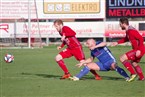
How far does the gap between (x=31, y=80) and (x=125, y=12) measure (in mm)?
27766

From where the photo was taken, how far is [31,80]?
16062 mm

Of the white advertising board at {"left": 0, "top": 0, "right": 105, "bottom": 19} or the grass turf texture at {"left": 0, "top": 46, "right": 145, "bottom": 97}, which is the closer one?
the grass turf texture at {"left": 0, "top": 46, "right": 145, "bottom": 97}

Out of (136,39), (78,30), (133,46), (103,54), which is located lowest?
(78,30)

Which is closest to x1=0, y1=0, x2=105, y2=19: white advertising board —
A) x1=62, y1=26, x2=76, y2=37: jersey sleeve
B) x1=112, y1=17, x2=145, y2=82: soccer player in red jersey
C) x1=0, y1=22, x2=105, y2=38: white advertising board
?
x1=0, y1=22, x2=105, y2=38: white advertising board

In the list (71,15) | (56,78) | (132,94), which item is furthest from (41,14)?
(132,94)

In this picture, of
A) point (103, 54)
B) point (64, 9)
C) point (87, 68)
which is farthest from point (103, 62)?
point (64, 9)

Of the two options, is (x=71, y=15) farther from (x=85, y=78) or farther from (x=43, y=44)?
(x=85, y=78)

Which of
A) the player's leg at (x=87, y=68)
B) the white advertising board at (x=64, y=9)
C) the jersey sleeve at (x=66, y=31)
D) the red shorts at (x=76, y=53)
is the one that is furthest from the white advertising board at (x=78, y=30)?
the player's leg at (x=87, y=68)

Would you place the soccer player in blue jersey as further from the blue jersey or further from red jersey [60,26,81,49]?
red jersey [60,26,81,49]

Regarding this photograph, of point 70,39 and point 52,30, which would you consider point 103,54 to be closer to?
point 70,39

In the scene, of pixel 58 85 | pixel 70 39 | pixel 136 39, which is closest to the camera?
pixel 58 85

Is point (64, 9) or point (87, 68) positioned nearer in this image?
point (87, 68)

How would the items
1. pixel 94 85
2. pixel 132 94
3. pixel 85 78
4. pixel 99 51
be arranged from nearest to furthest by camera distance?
pixel 132 94 < pixel 94 85 < pixel 99 51 < pixel 85 78

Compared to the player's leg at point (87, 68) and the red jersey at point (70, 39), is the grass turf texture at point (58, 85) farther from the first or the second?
the red jersey at point (70, 39)
